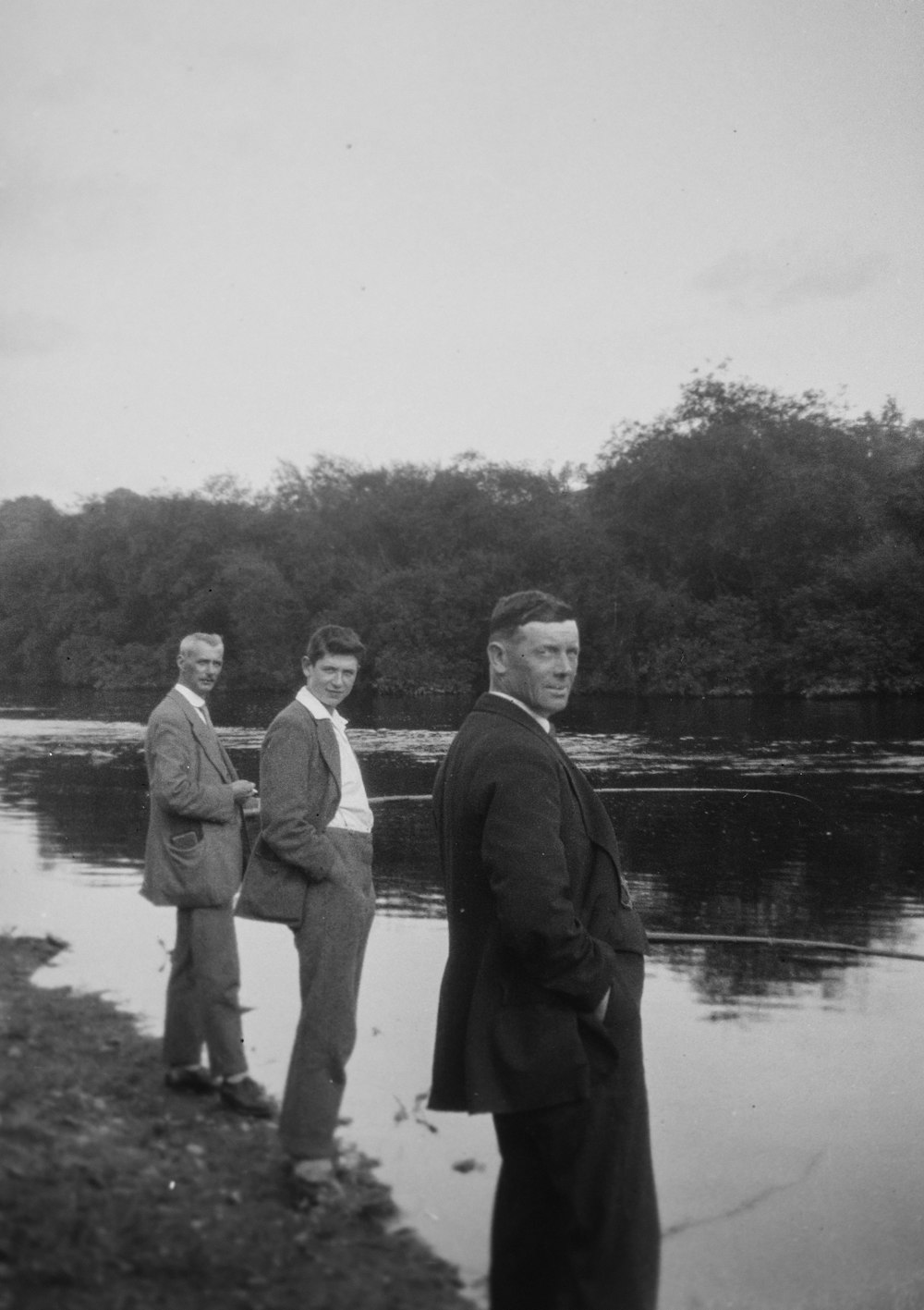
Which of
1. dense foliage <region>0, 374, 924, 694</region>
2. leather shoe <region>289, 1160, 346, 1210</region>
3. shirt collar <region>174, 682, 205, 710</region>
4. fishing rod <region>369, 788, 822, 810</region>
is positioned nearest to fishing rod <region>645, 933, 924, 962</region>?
shirt collar <region>174, 682, 205, 710</region>

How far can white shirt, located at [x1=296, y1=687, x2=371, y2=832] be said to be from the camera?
15.0 ft

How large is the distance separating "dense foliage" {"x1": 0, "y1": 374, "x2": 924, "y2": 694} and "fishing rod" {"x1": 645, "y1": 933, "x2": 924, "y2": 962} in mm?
42765

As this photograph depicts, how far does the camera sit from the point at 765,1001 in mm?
7172

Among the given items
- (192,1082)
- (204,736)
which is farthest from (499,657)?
(192,1082)

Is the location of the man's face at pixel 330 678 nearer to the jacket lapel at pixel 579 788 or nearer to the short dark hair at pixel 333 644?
the short dark hair at pixel 333 644

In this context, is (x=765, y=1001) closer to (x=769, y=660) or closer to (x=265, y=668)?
(x=769, y=660)

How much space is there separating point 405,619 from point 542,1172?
57.8 metres

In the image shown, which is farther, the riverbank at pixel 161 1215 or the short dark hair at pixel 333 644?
the short dark hair at pixel 333 644

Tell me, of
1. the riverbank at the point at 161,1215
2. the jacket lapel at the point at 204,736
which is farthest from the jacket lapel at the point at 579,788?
the jacket lapel at the point at 204,736

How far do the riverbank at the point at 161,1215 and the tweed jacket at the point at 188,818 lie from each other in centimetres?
72

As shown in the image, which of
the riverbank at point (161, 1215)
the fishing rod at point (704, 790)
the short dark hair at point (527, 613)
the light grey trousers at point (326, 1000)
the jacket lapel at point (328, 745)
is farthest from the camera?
the fishing rod at point (704, 790)

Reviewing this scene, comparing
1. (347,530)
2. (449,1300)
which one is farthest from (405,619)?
(449,1300)

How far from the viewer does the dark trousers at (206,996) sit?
495 centimetres

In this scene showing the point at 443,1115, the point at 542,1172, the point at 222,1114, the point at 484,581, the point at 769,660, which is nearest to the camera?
the point at 542,1172
